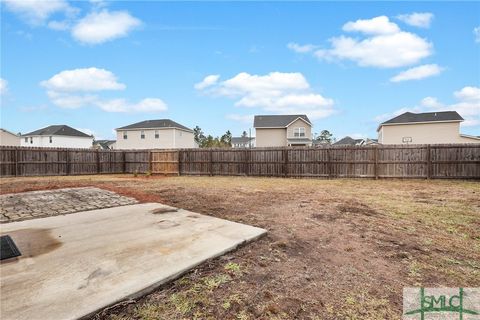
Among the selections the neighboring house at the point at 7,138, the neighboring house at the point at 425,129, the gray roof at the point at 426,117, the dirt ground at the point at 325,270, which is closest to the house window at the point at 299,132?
the neighboring house at the point at 425,129

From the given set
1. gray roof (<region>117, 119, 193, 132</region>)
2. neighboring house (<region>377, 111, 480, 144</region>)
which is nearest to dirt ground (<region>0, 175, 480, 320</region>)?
neighboring house (<region>377, 111, 480, 144</region>)

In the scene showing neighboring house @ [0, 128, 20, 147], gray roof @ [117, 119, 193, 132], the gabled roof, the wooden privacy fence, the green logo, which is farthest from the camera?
the gabled roof

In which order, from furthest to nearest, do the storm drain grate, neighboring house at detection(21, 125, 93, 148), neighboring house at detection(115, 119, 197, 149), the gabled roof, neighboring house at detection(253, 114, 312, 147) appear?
the gabled roof
neighboring house at detection(21, 125, 93, 148)
neighboring house at detection(115, 119, 197, 149)
neighboring house at detection(253, 114, 312, 147)
the storm drain grate

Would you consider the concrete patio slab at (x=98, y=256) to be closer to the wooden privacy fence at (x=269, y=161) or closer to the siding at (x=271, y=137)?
the wooden privacy fence at (x=269, y=161)

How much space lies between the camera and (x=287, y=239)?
3.82 meters

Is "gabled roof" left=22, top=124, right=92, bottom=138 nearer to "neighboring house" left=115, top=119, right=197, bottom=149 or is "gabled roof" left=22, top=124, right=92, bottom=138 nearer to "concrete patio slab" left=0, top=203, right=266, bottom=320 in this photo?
"neighboring house" left=115, top=119, right=197, bottom=149

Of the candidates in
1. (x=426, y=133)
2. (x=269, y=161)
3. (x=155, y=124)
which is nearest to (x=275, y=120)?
(x=155, y=124)

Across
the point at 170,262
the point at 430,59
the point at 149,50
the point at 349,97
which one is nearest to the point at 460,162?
the point at 430,59

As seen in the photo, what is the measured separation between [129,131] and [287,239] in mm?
35126

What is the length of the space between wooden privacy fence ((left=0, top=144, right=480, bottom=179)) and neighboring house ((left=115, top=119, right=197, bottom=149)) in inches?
561

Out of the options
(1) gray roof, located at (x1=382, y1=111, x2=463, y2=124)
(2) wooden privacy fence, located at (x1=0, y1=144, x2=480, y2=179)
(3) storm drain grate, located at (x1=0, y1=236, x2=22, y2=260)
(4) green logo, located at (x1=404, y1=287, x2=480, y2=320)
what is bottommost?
(4) green logo, located at (x1=404, y1=287, x2=480, y2=320)

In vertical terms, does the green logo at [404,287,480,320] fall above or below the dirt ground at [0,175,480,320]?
below

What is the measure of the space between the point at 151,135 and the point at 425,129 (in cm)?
3153

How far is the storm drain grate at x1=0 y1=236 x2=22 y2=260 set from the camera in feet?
10.1
